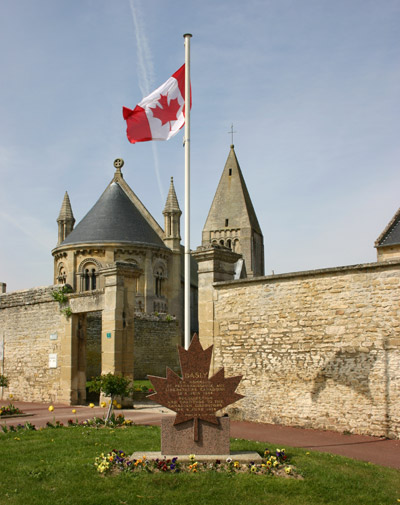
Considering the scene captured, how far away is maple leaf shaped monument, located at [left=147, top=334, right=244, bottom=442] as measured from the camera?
877 cm

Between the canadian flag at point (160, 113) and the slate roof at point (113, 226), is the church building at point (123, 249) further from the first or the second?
the canadian flag at point (160, 113)

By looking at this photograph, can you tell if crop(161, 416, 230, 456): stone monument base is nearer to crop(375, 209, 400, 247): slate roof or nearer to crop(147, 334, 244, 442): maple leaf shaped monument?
crop(147, 334, 244, 442): maple leaf shaped monument

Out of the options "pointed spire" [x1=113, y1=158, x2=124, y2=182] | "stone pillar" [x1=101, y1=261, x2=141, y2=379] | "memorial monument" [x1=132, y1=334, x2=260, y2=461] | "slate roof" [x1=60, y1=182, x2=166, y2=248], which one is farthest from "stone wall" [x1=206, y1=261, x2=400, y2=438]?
"pointed spire" [x1=113, y1=158, x2=124, y2=182]

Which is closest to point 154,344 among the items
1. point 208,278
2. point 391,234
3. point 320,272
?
point 391,234

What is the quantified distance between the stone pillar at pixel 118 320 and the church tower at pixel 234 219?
2053 inches

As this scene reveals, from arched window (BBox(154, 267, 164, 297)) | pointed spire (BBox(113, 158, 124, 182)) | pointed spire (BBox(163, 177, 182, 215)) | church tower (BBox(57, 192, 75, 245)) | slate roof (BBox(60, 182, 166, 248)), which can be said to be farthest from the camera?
pointed spire (BBox(113, 158, 124, 182))

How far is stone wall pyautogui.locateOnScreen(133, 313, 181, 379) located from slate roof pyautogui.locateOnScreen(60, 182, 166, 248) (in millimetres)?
11174

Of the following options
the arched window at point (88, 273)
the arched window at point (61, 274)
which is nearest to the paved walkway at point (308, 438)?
the arched window at point (88, 273)

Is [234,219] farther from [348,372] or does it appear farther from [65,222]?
[348,372]

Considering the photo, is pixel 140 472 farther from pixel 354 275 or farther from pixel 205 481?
pixel 354 275

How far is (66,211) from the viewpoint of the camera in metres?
48.6

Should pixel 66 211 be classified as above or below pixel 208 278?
above

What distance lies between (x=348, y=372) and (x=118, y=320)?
752 cm

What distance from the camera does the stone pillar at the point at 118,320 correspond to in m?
17.1
